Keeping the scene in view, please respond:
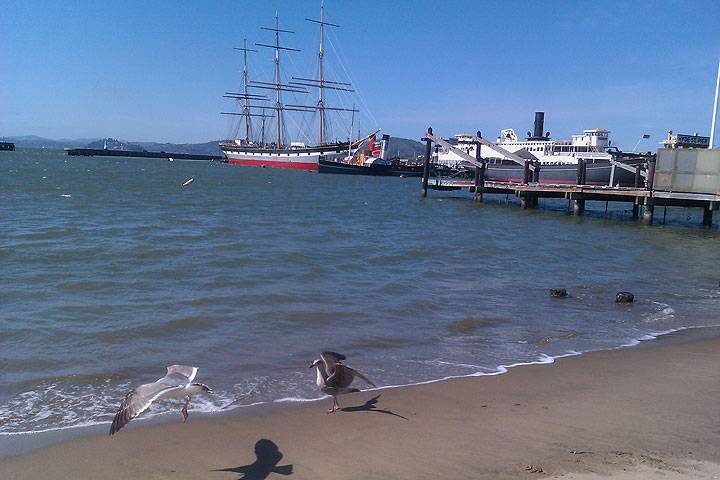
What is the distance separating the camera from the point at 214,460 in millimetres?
4938

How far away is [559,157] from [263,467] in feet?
221

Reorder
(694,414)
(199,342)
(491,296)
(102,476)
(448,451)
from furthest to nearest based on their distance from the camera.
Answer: (491,296), (199,342), (694,414), (448,451), (102,476)

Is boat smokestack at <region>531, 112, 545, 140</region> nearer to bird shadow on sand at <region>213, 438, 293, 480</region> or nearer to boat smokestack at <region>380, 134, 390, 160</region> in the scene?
boat smokestack at <region>380, 134, 390, 160</region>

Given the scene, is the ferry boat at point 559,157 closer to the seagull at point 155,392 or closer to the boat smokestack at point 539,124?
the boat smokestack at point 539,124

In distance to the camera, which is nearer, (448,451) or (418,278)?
(448,451)

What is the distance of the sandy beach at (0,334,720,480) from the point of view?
4.69 meters

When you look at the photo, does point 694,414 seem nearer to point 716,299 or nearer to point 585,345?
point 585,345

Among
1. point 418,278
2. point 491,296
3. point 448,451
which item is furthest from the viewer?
point 418,278

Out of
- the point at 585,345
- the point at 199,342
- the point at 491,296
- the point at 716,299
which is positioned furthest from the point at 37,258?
the point at 716,299

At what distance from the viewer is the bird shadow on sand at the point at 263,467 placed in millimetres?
4711

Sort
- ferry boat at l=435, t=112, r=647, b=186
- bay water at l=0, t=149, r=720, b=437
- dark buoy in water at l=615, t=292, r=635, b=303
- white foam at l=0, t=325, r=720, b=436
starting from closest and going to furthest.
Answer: white foam at l=0, t=325, r=720, b=436, bay water at l=0, t=149, r=720, b=437, dark buoy in water at l=615, t=292, r=635, b=303, ferry boat at l=435, t=112, r=647, b=186

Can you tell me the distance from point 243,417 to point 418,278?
8.84 meters

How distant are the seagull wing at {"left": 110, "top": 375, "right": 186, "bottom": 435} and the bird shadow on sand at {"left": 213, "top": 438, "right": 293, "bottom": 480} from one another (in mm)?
722

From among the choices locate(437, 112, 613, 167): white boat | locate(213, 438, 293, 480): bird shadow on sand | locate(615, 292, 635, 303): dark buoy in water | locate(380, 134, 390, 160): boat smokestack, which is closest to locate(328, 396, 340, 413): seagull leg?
locate(213, 438, 293, 480): bird shadow on sand
